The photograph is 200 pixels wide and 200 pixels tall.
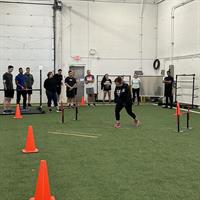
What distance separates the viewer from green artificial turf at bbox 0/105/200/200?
505 cm

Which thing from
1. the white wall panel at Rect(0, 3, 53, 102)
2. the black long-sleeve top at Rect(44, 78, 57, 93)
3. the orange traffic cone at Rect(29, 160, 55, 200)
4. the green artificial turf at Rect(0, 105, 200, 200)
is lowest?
the green artificial turf at Rect(0, 105, 200, 200)

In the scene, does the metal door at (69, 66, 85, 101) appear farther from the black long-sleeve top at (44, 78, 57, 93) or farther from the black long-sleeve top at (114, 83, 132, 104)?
the black long-sleeve top at (114, 83, 132, 104)

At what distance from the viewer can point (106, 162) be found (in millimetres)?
6699

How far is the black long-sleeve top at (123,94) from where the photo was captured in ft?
34.9

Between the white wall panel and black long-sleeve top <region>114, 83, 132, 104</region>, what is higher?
the white wall panel

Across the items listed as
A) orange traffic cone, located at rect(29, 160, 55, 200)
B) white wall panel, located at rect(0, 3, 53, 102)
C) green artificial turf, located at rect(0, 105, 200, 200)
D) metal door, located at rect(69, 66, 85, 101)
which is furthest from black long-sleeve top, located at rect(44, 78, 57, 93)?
orange traffic cone, located at rect(29, 160, 55, 200)

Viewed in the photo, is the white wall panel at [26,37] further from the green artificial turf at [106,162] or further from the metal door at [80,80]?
the green artificial turf at [106,162]

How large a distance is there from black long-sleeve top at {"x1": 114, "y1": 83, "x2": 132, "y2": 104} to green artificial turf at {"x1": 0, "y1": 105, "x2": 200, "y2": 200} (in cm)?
83

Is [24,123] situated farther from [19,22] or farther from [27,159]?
[19,22]

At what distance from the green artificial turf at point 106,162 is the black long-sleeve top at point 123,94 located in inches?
32.8

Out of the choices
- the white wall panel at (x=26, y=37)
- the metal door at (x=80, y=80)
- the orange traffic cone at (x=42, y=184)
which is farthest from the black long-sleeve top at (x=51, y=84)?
the orange traffic cone at (x=42, y=184)

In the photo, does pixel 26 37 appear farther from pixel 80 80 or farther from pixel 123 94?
pixel 123 94

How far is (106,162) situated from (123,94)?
13.9 feet

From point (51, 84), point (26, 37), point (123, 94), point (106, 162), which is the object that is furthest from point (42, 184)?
point (26, 37)
